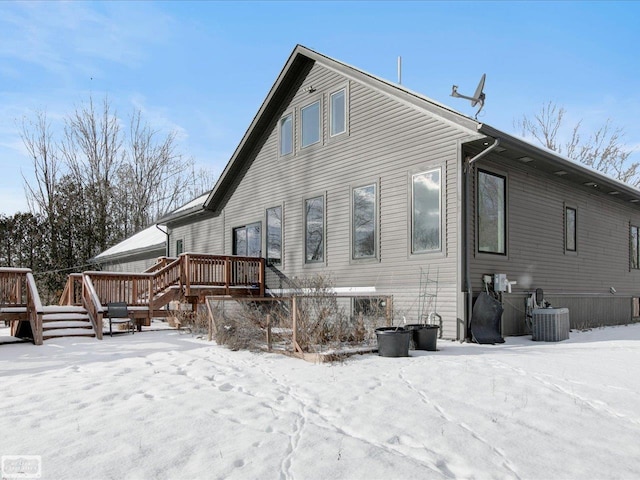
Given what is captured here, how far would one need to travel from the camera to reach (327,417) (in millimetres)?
4121

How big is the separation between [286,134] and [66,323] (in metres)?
Result: 7.57

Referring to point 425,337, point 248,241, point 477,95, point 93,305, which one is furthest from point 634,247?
point 93,305

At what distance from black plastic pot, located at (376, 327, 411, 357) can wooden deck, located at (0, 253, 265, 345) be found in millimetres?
6675

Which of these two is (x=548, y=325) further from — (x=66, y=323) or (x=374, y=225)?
(x=66, y=323)

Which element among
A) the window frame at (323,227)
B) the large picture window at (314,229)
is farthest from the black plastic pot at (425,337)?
the large picture window at (314,229)

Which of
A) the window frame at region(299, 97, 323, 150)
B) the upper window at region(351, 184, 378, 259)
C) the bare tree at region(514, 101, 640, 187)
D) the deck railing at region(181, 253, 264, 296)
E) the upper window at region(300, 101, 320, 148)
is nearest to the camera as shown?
the upper window at region(351, 184, 378, 259)

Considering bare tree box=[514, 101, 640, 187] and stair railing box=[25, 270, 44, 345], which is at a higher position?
bare tree box=[514, 101, 640, 187]

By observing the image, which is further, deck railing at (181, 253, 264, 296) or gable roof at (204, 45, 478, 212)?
deck railing at (181, 253, 264, 296)

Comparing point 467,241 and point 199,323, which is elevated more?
point 467,241

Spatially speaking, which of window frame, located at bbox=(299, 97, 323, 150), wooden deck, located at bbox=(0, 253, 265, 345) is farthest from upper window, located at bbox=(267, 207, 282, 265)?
window frame, located at bbox=(299, 97, 323, 150)

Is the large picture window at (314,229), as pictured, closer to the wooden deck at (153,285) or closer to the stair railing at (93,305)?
the wooden deck at (153,285)

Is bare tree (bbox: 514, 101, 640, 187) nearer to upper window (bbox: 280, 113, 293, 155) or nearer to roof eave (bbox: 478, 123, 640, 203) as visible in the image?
roof eave (bbox: 478, 123, 640, 203)

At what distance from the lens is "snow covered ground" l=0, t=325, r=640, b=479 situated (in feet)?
10.2

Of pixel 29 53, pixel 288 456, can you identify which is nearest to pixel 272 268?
pixel 288 456
